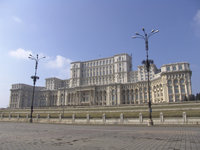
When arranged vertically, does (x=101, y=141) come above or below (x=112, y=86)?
below

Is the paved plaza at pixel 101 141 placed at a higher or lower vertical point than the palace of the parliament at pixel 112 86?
lower

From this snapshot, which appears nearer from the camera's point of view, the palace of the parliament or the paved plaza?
the paved plaza

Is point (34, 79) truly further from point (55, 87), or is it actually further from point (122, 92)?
point (55, 87)

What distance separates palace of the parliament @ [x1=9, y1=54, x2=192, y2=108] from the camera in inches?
3538

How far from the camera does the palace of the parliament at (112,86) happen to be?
8988 cm

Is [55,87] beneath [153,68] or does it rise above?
beneath

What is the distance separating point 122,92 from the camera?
117m

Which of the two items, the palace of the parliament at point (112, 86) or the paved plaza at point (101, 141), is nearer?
the paved plaza at point (101, 141)

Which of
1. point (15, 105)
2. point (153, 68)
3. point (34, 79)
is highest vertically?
point (153, 68)

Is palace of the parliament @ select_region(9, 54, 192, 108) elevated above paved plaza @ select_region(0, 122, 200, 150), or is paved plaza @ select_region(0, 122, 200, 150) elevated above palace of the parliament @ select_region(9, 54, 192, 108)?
palace of the parliament @ select_region(9, 54, 192, 108)

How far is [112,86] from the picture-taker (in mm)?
116875

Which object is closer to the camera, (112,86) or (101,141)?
(101,141)

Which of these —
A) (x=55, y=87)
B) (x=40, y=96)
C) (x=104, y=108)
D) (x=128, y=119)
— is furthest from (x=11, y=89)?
A: (x=128, y=119)

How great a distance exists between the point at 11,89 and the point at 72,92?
225 feet
